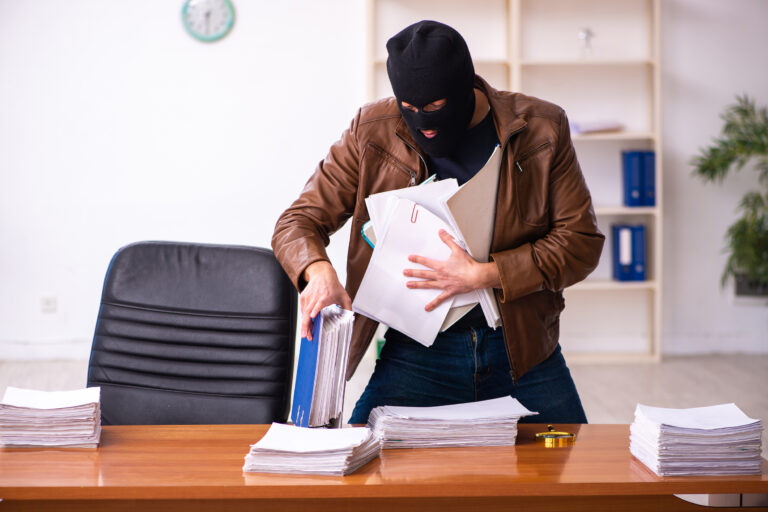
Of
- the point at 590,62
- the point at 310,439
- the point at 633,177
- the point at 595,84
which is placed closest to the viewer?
the point at 310,439

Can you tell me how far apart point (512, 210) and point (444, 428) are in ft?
1.86

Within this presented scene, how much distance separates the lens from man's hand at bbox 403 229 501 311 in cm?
180

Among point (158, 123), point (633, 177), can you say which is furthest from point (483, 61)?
point (158, 123)

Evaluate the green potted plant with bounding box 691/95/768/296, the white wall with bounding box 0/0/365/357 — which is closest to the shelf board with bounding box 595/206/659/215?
the green potted plant with bounding box 691/95/768/296

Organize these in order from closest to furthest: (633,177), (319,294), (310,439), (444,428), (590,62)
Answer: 1. (310,439)
2. (444,428)
3. (319,294)
4. (590,62)
5. (633,177)

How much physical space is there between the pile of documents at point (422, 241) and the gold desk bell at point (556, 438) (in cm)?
33

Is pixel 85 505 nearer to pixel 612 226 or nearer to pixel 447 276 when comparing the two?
pixel 447 276

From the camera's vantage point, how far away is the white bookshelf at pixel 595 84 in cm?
517

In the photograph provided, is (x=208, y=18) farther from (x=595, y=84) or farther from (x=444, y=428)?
(x=444, y=428)

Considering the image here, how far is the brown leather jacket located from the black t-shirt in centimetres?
5

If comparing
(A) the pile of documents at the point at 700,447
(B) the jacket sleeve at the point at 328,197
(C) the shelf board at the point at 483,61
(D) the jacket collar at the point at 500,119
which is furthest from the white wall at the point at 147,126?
(A) the pile of documents at the point at 700,447

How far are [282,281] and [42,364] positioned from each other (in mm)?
3602

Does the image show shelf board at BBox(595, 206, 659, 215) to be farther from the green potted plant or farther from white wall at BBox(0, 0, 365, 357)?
white wall at BBox(0, 0, 365, 357)

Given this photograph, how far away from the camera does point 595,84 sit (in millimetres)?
5297
